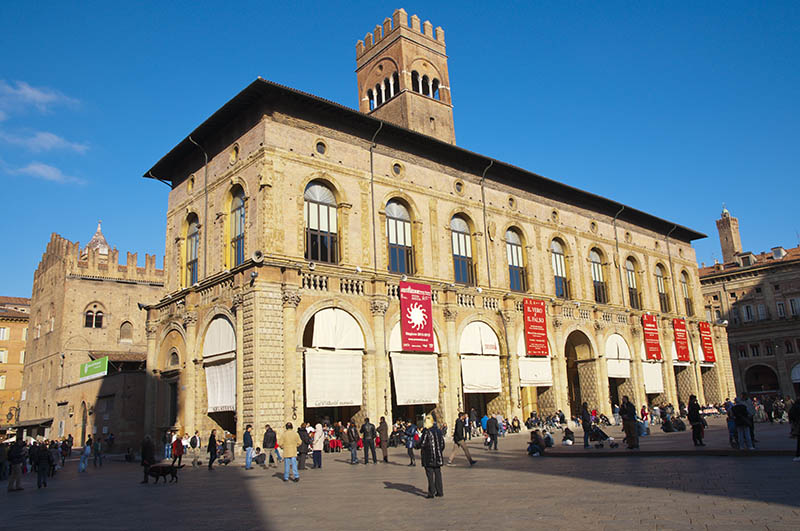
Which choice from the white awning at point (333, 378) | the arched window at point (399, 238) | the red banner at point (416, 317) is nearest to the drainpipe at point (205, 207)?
the white awning at point (333, 378)

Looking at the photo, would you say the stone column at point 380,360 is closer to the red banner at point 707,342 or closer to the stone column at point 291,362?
the stone column at point 291,362

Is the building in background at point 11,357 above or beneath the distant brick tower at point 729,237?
beneath

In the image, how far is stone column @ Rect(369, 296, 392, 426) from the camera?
25794 millimetres

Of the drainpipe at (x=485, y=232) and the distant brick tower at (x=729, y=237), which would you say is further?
the distant brick tower at (x=729, y=237)

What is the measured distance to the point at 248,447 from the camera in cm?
2153

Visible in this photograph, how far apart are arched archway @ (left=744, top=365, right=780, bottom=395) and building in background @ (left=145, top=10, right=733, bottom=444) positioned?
94.2ft

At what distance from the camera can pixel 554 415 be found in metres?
33.2

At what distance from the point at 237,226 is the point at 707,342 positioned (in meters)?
37.8

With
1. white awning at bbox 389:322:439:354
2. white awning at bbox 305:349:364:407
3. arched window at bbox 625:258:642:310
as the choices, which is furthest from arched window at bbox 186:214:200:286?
arched window at bbox 625:258:642:310

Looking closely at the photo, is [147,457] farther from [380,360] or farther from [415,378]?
[415,378]

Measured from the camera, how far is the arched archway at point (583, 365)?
3712cm

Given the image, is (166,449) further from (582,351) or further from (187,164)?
(582,351)

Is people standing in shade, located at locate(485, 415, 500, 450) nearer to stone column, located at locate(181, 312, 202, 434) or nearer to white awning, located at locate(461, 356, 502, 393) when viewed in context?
white awning, located at locate(461, 356, 502, 393)

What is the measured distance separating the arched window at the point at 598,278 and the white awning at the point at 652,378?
5.37m
